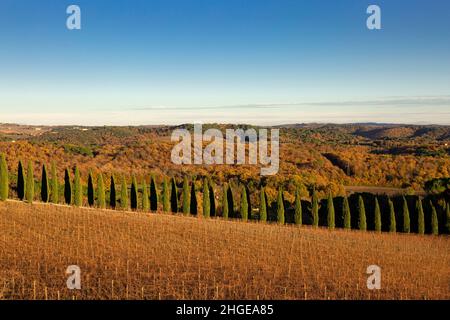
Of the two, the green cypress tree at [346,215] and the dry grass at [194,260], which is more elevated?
the dry grass at [194,260]

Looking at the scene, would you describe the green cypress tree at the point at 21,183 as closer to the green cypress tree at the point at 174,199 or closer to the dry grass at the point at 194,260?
the dry grass at the point at 194,260

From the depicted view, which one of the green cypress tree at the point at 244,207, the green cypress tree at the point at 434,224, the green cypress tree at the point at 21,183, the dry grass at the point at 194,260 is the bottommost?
the green cypress tree at the point at 434,224

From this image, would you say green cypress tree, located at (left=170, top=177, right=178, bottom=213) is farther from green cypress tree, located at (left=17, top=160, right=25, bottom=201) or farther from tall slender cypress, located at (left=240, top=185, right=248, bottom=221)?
Result: green cypress tree, located at (left=17, top=160, right=25, bottom=201)

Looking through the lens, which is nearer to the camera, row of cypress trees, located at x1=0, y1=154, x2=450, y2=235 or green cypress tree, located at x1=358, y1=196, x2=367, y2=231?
row of cypress trees, located at x1=0, y1=154, x2=450, y2=235

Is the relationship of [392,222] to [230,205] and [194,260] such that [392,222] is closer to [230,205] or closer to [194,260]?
[230,205]

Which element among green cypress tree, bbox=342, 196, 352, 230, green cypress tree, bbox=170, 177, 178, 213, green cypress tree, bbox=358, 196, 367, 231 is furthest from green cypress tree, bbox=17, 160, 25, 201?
green cypress tree, bbox=358, 196, 367, 231

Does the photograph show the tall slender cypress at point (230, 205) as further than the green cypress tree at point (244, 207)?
Yes

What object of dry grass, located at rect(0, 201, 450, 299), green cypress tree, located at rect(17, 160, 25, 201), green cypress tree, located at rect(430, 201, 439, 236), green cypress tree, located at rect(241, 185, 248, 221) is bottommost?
green cypress tree, located at rect(430, 201, 439, 236)

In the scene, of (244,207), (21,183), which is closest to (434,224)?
(244,207)

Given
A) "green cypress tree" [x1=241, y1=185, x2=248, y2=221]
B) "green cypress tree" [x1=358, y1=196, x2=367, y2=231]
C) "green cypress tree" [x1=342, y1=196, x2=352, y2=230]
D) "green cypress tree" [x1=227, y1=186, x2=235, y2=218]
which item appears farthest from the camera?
"green cypress tree" [x1=227, y1=186, x2=235, y2=218]

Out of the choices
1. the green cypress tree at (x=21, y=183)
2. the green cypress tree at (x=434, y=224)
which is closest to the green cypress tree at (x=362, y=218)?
the green cypress tree at (x=434, y=224)
